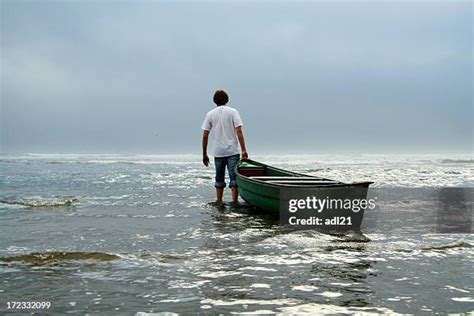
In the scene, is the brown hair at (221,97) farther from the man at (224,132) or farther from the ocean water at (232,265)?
the ocean water at (232,265)

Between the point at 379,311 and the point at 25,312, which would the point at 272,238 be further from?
the point at 25,312

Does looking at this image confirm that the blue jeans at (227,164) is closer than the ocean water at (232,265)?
No

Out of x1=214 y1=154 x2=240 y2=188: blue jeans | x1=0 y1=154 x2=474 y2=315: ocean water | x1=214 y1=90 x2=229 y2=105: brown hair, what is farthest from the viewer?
x1=214 y1=154 x2=240 y2=188: blue jeans

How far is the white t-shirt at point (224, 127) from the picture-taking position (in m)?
10.6

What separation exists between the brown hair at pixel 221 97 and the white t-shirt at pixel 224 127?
5.6 inches

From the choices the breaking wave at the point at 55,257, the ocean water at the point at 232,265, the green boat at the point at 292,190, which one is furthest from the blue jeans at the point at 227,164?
the breaking wave at the point at 55,257

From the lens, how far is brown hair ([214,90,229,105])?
10.7 m

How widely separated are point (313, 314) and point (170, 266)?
88.6 inches

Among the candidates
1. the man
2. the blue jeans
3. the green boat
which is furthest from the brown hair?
the green boat

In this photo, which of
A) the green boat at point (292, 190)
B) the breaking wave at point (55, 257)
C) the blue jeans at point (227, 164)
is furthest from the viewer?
the blue jeans at point (227, 164)

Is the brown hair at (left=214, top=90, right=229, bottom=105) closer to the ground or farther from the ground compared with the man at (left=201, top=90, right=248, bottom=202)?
farther from the ground

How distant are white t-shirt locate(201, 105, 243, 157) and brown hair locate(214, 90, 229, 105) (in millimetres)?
141

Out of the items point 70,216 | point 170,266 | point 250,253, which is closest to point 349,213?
point 250,253

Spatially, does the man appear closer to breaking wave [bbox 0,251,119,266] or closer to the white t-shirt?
the white t-shirt
